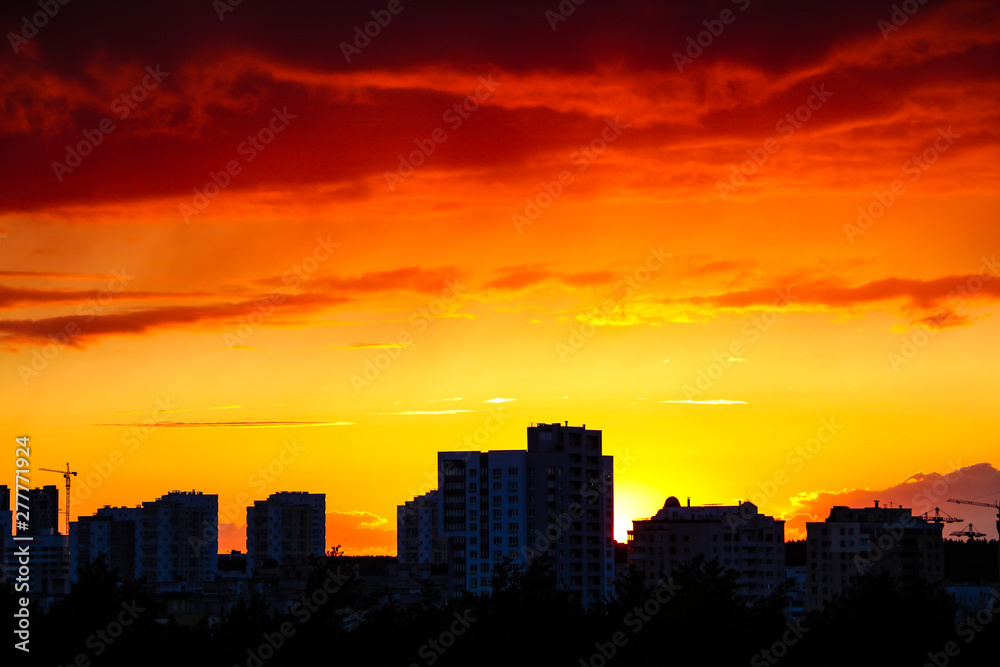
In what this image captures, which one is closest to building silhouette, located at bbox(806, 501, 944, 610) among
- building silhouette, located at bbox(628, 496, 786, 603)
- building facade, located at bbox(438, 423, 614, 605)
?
building silhouette, located at bbox(628, 496, 786, 603)

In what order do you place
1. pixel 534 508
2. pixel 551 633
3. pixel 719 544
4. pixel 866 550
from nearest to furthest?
1. pixel 551 633
2. pixel 534 508
3. pixel 719 544
4. pixel 866 550

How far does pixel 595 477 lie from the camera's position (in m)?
140

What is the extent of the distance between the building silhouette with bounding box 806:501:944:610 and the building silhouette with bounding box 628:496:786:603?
4613 millimetres

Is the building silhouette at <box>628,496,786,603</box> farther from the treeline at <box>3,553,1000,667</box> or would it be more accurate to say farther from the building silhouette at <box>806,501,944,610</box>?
the treeline at <box>3,553,1000,667</box>

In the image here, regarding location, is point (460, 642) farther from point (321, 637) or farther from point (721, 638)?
point (721, 638)

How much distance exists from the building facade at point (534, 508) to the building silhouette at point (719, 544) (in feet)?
71.5

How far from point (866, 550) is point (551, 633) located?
120 meters

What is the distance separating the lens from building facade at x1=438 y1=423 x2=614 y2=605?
133 m

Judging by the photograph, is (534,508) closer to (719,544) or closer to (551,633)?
(719,544)

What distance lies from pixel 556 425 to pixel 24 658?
88.2 m

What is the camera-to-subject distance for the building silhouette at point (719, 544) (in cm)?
15800

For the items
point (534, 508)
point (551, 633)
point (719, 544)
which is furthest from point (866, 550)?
point (551, 633)

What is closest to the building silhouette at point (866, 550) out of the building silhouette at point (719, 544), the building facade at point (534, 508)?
the building silhouette at point (719, 544)

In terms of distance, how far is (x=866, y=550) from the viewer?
6339 inches
